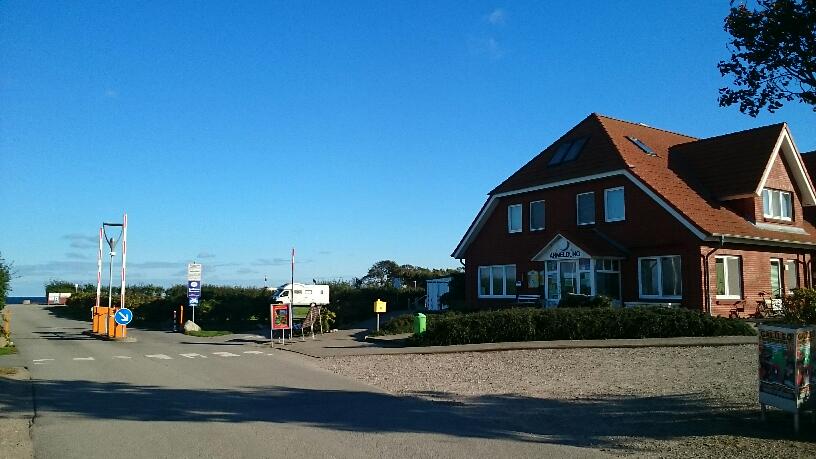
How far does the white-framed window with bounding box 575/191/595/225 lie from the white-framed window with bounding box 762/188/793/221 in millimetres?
6832

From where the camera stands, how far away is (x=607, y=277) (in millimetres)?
27172

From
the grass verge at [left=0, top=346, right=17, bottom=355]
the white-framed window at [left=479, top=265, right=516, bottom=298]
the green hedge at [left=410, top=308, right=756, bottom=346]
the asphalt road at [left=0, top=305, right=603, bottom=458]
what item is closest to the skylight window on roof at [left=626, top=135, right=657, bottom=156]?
the white-framed window at [left=479, top=265, right=516, bottom=298]

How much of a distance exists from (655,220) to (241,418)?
20.6 meters

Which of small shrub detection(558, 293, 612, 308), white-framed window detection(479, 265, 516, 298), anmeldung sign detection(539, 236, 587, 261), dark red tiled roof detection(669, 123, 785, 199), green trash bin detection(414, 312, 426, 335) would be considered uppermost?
dark red tiled roof detection(669, 123, 785, 199)

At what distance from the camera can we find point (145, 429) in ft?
29.2

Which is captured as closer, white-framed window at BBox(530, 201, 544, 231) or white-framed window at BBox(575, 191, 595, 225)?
white-framed window at BBox(575, 191, 595, 225)

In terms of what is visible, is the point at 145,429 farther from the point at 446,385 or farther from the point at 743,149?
the point at 743,149

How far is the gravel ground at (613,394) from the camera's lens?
27.0 feet

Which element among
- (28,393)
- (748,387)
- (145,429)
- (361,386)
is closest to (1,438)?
(145,429)

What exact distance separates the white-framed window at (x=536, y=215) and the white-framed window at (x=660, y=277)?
5.46m

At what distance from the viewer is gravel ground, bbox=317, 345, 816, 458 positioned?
8.23 meters

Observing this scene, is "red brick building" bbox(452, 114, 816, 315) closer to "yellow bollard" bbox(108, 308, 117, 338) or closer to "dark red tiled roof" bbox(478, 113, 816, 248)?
"dark red tiled roof" bbox(478, 113, 816, 248)

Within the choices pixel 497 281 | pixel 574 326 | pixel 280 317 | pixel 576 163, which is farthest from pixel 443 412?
pixel 497 281

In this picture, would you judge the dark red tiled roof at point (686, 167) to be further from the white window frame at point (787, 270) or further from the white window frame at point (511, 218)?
the white window frame at point (787, 270)
